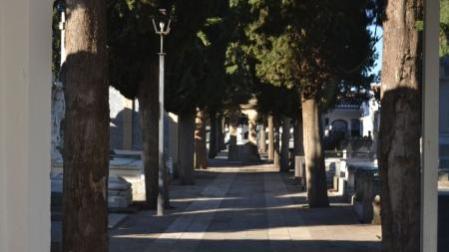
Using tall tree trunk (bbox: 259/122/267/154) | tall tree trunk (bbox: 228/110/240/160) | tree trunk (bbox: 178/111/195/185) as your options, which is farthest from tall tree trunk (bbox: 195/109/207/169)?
tall tree trunk (bbox: 259/122/267/154)

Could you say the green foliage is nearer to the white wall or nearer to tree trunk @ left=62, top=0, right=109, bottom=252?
tree trunk @ left=62, top=0, right=109, bottom=252

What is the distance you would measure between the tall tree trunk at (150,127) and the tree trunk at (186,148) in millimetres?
9717

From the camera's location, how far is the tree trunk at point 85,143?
277 inches

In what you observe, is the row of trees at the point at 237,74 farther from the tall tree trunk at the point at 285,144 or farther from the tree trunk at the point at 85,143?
the tall tree trunk at the point at 285,144

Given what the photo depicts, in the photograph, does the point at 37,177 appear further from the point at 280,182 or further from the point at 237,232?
the point at 280,182

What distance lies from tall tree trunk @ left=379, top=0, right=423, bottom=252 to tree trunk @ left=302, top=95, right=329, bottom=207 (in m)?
13.5

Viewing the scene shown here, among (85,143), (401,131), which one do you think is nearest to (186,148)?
(401,131)

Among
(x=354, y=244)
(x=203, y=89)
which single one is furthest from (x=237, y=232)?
(x=203, y=89)

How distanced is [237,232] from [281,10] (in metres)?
6.19

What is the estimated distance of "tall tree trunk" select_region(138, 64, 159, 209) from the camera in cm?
2153

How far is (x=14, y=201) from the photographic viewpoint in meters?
4.43

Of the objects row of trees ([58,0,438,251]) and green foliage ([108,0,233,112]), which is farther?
green foliage ([108,0,233,112])

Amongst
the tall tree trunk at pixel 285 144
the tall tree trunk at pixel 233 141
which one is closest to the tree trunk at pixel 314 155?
the tall tree trunk at pixel 285 144

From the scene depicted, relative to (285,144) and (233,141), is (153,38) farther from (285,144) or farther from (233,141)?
(233,141)
